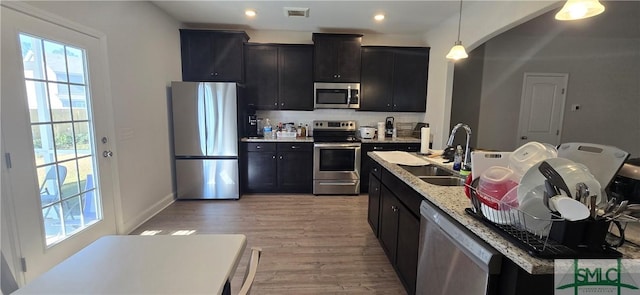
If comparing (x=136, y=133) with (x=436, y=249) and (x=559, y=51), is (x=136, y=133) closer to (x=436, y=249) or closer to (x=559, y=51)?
→ (x=436, y=249)

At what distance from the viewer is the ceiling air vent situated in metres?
3.42

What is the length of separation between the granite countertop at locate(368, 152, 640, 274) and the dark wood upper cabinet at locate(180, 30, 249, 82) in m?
3.16

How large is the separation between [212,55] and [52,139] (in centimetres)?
240

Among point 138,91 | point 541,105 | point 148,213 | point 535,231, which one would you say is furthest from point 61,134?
point 541,105

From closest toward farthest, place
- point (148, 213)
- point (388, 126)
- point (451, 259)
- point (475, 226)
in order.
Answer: point (475, 226), point (451, 259), point (148, 213), point (388, 126)

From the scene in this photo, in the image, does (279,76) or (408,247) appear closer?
(408,247)

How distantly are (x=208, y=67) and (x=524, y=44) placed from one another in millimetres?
5161

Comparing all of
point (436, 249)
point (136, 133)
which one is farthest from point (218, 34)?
point (436, 249)

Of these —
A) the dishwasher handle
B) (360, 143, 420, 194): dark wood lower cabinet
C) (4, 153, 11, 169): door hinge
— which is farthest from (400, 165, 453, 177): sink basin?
(4, 153, 11, 169): door hinge

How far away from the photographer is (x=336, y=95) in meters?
4.35

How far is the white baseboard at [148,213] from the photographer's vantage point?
2898 millimetres

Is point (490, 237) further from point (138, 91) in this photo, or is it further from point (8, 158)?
point (138, 91)

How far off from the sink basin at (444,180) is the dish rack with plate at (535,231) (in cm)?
70

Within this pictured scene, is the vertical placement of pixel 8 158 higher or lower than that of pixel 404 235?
higher
